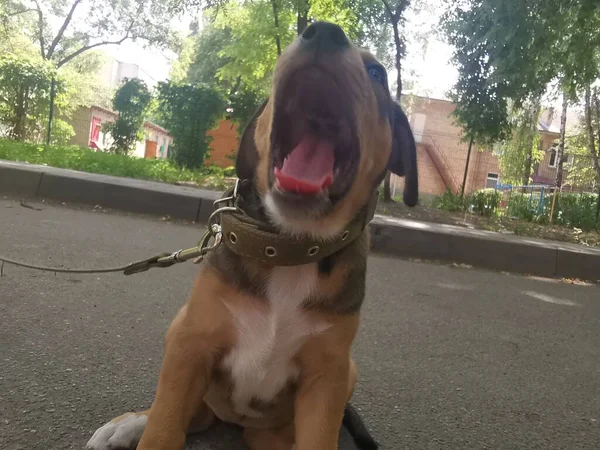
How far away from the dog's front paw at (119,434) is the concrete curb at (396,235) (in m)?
5.13

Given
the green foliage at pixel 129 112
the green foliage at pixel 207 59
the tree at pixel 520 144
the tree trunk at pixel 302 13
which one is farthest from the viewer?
the green foliage at pixel 207 59

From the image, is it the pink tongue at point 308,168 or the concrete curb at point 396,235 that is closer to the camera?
the pink tongue at point 308,168

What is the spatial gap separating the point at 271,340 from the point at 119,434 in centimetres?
57

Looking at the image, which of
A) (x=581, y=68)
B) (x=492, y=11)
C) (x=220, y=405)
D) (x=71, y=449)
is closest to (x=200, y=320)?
(x=220, y=405)

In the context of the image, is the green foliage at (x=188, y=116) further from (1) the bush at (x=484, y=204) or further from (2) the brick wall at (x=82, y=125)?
(2) the brick wall at (x=82, y=125)

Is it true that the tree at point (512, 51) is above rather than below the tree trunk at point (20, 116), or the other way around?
above

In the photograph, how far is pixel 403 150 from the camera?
2.05 metres

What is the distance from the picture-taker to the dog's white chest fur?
5.32 feet

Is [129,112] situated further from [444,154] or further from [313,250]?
[444,154]

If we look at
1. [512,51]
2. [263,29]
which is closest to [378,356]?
[512,51]

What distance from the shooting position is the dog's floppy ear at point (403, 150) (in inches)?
79.4

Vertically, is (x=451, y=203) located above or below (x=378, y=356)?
above

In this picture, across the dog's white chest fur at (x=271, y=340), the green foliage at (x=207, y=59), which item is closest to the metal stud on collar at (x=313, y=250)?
the dog's white chest fur at (x=271, y=340)

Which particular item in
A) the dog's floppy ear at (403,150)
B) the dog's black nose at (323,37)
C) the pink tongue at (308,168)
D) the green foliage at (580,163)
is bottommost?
the pink tongue at (308,168)
